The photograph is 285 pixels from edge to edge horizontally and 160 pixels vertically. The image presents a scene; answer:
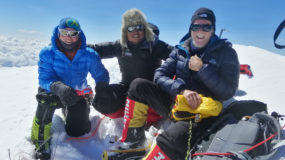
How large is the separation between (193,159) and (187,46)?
143 cm

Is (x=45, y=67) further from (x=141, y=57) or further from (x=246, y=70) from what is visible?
(x=246, y=70)

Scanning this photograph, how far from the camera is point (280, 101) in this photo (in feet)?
11.3

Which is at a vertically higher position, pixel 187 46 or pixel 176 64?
pixel 187 46

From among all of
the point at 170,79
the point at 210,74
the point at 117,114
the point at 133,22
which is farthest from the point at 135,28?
the point at 210,74

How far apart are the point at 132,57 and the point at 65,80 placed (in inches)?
45.6

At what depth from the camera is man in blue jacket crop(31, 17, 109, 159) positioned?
2943 millimetres

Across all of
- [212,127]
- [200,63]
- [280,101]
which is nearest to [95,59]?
[200,63]

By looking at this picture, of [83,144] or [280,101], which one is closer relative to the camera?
[83,144]

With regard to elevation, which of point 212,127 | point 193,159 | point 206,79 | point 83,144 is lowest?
point 83,144

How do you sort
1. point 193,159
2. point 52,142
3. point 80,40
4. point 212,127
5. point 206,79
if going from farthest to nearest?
1. point 80,40
2. point 52,142
3. point 206,79
4. point 212,127
5. point 193,159

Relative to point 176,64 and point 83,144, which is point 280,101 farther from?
point 83,144

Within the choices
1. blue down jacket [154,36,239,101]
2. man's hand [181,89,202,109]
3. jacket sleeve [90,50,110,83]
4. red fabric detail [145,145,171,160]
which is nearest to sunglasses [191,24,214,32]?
blue down jacket [154,36,239,101]

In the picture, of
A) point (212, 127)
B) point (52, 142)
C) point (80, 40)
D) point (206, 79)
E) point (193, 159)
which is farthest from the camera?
point (80, 40)

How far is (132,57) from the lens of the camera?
136 inches
